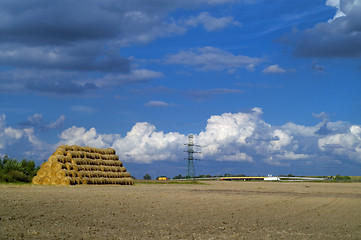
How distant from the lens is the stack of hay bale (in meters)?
41.3

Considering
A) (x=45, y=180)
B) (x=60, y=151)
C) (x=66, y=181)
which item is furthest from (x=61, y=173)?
(x=60, y=151)

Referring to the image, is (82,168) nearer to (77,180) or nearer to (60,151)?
(60,151)

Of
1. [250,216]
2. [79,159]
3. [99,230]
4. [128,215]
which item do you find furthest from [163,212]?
[79,159]

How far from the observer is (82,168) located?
44.6 m

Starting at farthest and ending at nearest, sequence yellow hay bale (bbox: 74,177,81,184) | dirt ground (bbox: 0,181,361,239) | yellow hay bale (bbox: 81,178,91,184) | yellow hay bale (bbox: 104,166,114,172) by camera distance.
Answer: yellow hay bale (bbox: 104,166,114,172) → yellow hay bale (bbox: 81,178,91,184) → yellow hay bale (bbox: 74,177,81,184) → dirt ground (bbox: 0,181,361,239)

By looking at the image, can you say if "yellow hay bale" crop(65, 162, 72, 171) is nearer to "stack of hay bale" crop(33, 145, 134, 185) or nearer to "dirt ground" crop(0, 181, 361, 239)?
"stack of hay bale" crop(33, 145, 134, 185)

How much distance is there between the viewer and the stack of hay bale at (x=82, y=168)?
41.3 metres

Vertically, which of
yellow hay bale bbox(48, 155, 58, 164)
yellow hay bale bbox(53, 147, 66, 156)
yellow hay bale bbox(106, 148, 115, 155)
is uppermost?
yellow hay bale bbox(106, 148, 115, 155)


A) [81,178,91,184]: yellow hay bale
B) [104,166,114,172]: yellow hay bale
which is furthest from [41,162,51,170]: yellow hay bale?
[104,166,114,172]: yellow hay bale

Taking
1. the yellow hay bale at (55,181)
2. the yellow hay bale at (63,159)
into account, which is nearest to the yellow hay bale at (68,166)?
the yellow hay bale at (63,159)

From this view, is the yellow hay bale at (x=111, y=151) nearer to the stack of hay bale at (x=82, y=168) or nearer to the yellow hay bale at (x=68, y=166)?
the stack of hay bale at (x=82, y=168)

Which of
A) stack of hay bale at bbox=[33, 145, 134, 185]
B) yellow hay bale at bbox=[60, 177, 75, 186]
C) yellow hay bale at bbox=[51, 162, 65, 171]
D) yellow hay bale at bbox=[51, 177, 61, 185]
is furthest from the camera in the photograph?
yellow hay bale at bbox=[51, 162, 65, 171]

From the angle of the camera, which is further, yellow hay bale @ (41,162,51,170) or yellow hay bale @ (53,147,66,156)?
yellow hay bale @ (53,147,66,156)

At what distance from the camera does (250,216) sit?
1842cm
